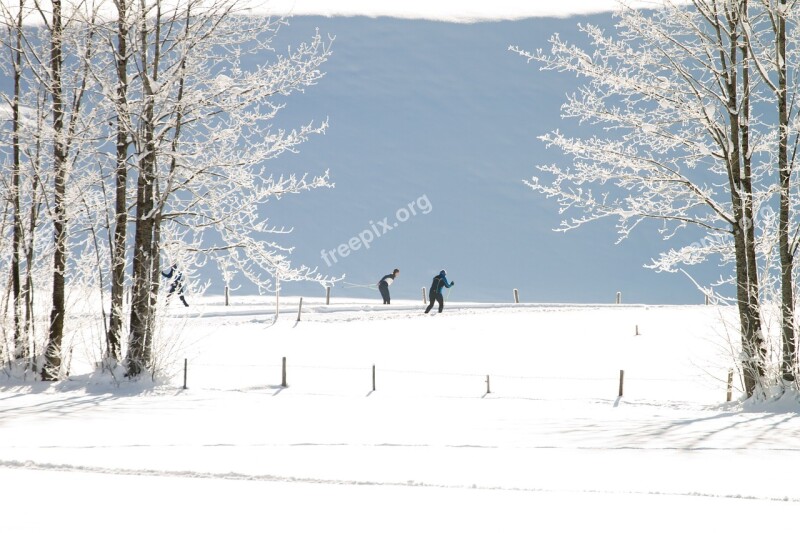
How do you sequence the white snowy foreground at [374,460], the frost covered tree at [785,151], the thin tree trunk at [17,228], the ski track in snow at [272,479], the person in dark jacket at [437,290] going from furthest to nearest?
the person in dark jacket at [437,290], the thin tree trunk at [17,228], the frost covered tree at [785,151], the ski track in snow at [272,479], the white snowy foreground at [374,460]

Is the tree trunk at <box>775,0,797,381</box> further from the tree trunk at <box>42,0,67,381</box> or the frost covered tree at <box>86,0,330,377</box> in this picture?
the tree trunk at <box>42,0,67,381</box>

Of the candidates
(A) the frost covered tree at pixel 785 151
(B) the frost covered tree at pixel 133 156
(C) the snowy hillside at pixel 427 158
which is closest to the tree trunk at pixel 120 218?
(B) the frost covered tree at pixel 133 156

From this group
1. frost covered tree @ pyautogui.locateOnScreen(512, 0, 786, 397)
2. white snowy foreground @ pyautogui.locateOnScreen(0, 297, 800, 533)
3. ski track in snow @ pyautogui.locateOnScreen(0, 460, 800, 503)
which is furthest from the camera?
frost covered tree @ pyautogui.locateOnScreen(512, 0, 786, 397)

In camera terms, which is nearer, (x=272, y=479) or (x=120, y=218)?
(x=272, y=479)

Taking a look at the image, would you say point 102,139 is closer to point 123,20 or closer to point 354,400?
point 123,20

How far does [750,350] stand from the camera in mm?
13570

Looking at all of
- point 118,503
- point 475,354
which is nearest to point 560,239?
point 475,354

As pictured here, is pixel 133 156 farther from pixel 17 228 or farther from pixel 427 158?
pixel 427 158

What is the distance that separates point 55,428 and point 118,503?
4018 mm

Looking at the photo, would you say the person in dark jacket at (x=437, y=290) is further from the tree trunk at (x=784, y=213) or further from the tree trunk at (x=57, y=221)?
the tree trunk at (x=57, y=221)

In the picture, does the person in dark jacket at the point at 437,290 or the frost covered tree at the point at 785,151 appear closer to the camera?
the frost covered tree at the point at 785,151

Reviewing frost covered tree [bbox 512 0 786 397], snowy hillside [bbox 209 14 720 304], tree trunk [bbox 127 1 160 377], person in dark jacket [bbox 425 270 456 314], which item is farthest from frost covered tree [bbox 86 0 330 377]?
snowy hillside [bbox 209 14 720 304]

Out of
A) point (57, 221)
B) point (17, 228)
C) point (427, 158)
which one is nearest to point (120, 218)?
point (57, 221)

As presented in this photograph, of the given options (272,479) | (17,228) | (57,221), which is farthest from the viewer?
(17,228)
